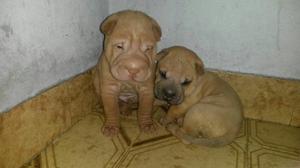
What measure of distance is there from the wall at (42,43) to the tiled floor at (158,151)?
0.35m

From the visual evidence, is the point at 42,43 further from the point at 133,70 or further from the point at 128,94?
the point at 128,94

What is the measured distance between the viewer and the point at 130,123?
1915mm

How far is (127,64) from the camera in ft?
5.05

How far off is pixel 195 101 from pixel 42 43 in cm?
94

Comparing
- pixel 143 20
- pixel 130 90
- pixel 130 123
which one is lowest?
pixel 130 123

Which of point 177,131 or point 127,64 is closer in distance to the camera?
point 127,64

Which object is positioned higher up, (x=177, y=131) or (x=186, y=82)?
(x=186, y=82)

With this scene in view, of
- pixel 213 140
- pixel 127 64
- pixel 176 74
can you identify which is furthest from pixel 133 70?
pixel 213 140

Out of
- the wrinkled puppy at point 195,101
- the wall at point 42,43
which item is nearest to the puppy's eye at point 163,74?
the wrinkled puppy at point 195,101

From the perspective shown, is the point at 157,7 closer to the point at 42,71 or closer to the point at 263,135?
the point at 42,71

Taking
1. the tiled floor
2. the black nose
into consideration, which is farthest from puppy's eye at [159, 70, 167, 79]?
the tiled floor

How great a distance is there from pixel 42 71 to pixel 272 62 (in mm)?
1410

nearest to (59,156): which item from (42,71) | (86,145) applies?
(86,145)

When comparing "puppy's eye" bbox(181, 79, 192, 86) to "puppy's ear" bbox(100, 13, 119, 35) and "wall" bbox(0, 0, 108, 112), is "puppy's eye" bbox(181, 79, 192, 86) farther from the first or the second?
"wall" bbox(0, 0, 108, 112)
